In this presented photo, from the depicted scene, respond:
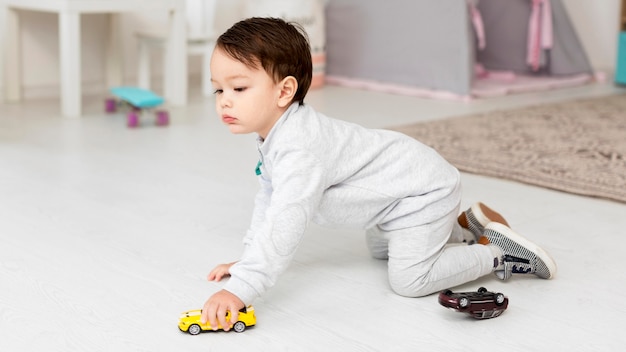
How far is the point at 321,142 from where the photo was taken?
1.19 m

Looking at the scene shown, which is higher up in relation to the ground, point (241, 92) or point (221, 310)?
point (241, 92)

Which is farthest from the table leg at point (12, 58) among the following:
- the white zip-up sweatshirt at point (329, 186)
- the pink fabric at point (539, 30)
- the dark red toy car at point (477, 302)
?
the dark red toy car at point (477, 302)

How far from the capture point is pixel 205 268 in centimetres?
137

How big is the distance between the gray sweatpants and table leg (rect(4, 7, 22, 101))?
2034 mm

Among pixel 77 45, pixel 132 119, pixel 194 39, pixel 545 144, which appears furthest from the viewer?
pixel 194 39

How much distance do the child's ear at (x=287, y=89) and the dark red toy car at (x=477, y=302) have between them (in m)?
0.34

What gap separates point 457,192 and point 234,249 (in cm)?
40

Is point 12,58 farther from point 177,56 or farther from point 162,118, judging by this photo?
point 162,118

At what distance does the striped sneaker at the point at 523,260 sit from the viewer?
1318mm

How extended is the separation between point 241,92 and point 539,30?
2714mm

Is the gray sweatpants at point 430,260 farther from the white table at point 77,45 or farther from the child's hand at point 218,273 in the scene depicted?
the white table at point 77,45

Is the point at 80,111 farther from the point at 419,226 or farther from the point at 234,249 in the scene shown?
the point at 419,226

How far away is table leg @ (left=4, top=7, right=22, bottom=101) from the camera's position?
291 centimetres

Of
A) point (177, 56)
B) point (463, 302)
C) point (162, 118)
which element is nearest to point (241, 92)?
point (463, 302)
